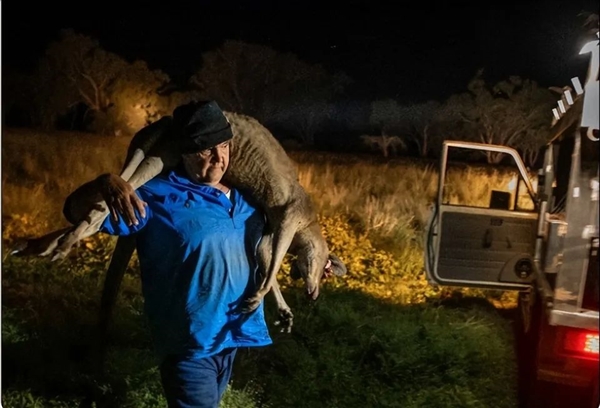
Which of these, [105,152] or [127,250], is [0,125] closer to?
[105,152]

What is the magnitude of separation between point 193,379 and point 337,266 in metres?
1.01

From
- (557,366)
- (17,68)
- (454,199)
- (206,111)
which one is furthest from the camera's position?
(454,199)

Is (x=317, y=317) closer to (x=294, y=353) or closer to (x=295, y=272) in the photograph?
(x=294, y=353)

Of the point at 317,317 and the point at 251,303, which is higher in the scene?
the point at 251,303

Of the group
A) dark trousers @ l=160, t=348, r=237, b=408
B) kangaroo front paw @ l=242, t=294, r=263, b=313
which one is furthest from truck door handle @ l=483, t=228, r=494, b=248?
dark trousers @ l=160, t=348, r=237, b=408

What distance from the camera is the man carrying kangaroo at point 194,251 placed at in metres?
2.97

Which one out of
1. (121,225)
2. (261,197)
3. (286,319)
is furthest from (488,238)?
(121,225)

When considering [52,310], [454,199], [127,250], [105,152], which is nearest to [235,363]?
[127,250]

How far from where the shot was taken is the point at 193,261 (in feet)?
9.81

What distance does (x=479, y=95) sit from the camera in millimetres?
3625

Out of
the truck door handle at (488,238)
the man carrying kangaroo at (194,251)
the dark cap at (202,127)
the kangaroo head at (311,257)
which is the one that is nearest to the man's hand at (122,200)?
the man carrying kangaroo at (194,251)

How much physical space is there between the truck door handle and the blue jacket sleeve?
2220 millimetres

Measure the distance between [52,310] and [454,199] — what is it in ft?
8.80

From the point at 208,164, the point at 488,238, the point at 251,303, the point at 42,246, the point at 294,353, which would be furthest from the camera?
the point at 488,238
